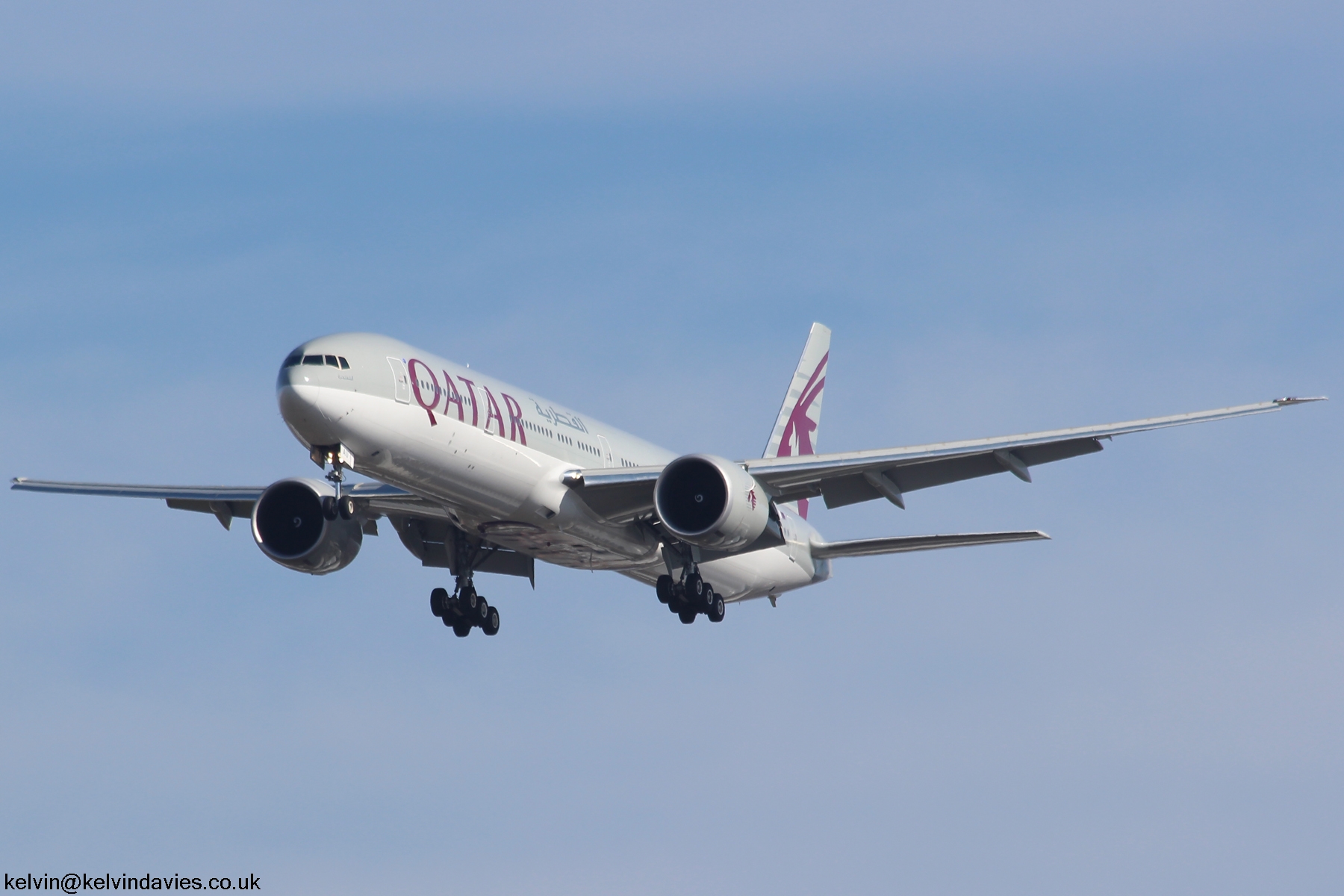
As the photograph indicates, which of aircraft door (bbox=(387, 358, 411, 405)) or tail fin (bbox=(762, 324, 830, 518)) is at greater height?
tail fin (bbox=(762, 324, 830, 518))

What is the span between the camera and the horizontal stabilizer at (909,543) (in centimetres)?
3425

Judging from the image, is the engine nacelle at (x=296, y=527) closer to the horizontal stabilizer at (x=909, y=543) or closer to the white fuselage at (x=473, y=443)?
the white fuselage at (x=473, y=443)

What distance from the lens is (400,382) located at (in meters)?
31.1

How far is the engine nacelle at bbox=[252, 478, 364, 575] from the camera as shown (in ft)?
Result: 119

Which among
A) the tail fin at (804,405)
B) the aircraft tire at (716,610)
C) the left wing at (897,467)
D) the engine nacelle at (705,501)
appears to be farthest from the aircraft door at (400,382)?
the tail fin at (804,405)

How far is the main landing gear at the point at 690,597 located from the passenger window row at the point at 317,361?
9.76 metres

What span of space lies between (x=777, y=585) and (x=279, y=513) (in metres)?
11.8

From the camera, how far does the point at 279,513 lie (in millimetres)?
36625

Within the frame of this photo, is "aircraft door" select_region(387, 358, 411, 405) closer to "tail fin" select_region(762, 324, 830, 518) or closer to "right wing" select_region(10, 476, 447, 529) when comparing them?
"right wing" select_region(10, 476, 447, 529)

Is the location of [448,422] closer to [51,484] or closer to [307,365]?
[307,365]

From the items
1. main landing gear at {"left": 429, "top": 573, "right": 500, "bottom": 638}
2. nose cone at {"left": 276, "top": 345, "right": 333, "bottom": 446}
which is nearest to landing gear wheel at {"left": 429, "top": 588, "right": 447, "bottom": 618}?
main landing gear at {"left": 429, "top": 573, "right": 500, "bottom": 638}

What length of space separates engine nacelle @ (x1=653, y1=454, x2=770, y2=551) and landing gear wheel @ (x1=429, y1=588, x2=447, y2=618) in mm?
7053

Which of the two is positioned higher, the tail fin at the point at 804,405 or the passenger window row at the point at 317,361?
the tail fin at the point at 804,405

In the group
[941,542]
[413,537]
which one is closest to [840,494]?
[941,542]
